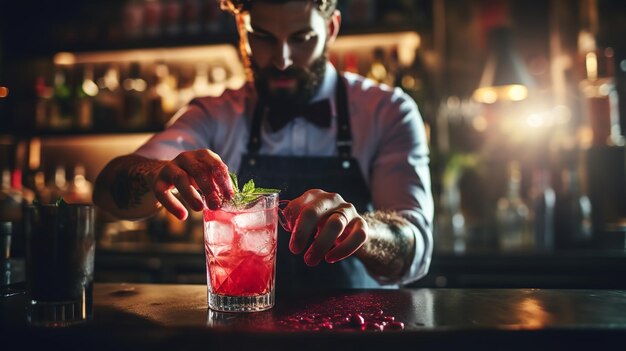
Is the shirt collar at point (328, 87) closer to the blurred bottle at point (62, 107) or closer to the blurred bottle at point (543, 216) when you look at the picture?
the blurred bottle at point (543, 216)

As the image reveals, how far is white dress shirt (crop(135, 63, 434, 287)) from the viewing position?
167cm

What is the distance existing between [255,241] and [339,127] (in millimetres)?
923

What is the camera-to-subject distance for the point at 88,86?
3.52 meters

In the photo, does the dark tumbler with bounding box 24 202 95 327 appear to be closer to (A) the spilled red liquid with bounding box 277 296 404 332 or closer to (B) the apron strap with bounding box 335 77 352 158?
(A) the spilled red liquid with bounding box 277 296 404 332

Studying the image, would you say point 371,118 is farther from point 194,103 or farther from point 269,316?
point 269,316

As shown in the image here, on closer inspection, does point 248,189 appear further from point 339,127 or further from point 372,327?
point 339,127

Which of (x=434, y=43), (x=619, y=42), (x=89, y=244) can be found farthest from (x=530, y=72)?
(x=89, y=244)

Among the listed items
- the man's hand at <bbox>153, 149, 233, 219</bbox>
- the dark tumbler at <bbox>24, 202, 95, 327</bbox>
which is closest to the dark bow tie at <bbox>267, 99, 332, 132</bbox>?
the man's hand at <bbox>153, 149, 233, 219</bbox>

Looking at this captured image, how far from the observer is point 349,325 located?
0.81m

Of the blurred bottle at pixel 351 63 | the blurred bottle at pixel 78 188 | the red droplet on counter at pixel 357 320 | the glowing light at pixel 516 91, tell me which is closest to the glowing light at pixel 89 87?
the blurred bottle at pixel 78 188

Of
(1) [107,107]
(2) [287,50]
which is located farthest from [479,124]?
(1) [107,107]

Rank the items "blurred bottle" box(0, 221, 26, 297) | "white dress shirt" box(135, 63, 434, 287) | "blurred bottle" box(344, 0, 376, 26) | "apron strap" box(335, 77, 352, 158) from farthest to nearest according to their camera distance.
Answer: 1. "blurred bottle" box(344, 0, 376, 26)
2. "apron strap" box(335, 77, 352, 158)
3. "white dress shirt" box(135, 63, 434, 287)
4. "blurred bottle" box(0, 221, 26, 297)

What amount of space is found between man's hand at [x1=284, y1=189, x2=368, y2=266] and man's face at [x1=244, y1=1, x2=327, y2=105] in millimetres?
743

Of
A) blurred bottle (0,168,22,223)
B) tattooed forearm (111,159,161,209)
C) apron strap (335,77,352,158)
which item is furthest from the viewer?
blurred bottle (0,168,22,223)
